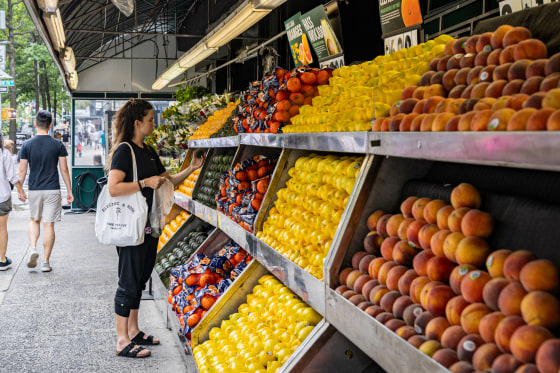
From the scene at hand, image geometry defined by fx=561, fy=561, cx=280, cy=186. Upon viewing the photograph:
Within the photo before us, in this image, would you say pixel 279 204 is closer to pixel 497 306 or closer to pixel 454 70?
pixel 454 70

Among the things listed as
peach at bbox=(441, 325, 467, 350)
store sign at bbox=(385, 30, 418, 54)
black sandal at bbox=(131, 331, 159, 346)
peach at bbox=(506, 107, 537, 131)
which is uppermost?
store sign at bbox=(385, 30, 418, 54)

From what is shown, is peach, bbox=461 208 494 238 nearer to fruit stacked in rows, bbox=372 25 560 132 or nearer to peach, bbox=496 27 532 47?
fruit stacked in rows, bbox=372 25 560 132

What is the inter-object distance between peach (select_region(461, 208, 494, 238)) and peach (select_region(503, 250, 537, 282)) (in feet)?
0.81

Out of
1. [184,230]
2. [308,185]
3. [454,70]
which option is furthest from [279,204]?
[184,230]

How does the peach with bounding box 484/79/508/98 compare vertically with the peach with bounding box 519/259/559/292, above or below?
above

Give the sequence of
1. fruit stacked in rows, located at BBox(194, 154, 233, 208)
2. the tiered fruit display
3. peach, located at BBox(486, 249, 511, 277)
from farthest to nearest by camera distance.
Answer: the tiered fruit display
fruit stacked in rows, located at BBox(194, 154, 233, 208)
peach, located at BBox(486, 249, 511, 277)

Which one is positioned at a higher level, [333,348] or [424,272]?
[424,272]

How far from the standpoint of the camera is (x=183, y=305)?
13.9ft

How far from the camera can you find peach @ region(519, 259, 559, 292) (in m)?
1.34

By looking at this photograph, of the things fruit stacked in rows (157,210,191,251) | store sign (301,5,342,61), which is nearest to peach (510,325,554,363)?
store sign (301,5,342,61)

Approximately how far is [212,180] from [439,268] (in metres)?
3.95

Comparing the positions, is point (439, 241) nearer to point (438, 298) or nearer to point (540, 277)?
point (438, 298)

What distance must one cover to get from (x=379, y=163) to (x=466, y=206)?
1.49ft

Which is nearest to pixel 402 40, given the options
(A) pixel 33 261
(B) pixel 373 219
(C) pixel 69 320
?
(B) pixel 373 219
